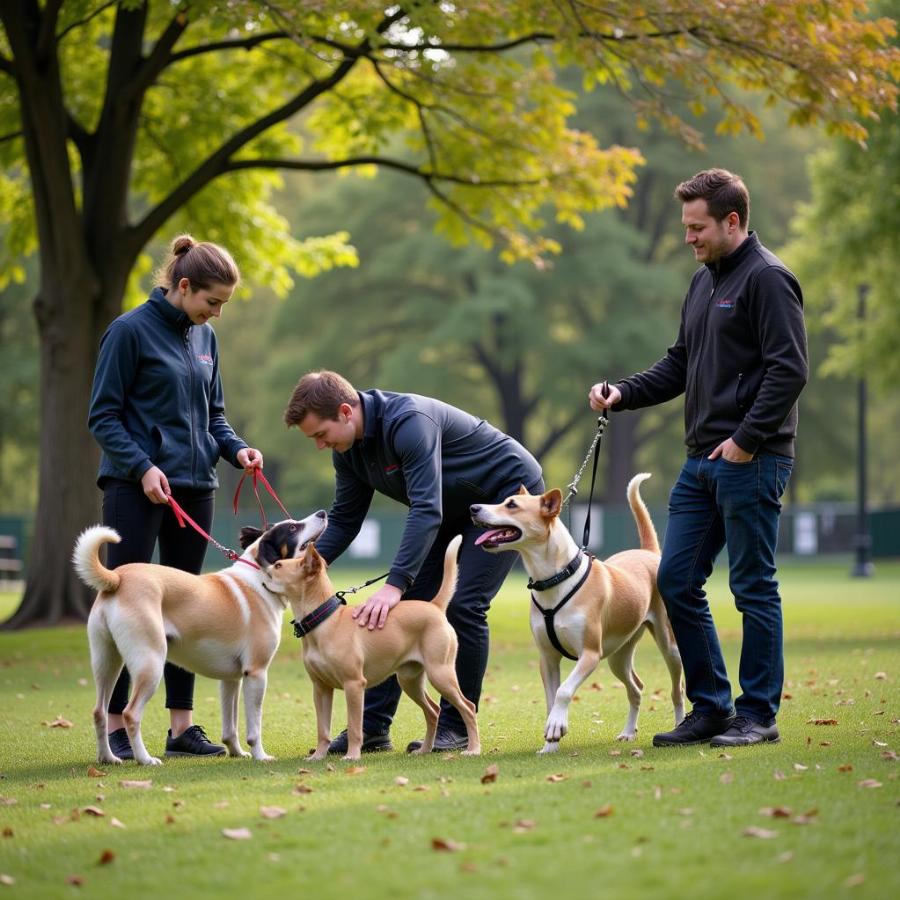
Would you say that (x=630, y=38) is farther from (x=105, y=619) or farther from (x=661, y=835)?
(x=661, y=835)

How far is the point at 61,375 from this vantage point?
13.8m

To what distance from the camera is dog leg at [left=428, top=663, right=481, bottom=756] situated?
632 centimetres

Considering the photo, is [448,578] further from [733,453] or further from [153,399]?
[153,399]

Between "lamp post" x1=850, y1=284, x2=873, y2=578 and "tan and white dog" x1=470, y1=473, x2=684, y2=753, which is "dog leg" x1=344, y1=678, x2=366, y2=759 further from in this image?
"lamp post" x1=850, y1=284, x2=873, y2=578

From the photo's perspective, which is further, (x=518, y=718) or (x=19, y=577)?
(x=19, y=577)

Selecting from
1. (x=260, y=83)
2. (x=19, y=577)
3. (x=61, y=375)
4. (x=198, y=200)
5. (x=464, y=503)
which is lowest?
(x=19, y=577)

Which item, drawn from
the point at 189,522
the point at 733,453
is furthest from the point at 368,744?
the point at 733,453

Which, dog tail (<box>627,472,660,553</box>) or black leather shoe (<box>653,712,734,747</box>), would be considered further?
dog tail (<box>627,472,660,553</box>)

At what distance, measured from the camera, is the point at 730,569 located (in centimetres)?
646

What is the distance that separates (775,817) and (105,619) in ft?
10.7

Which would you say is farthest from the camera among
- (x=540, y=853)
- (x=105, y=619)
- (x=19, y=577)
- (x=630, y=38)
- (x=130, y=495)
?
(x=19, y=577)

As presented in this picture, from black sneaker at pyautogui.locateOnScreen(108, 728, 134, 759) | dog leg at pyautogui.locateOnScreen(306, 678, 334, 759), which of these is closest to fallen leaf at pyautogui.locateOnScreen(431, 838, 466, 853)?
dog leg at pyautogui.locateOnScreen(306, 678, 334, 759)

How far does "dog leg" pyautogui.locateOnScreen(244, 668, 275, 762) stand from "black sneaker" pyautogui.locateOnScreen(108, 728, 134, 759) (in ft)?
2.21

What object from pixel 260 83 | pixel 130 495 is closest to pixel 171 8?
pixel 260 83
